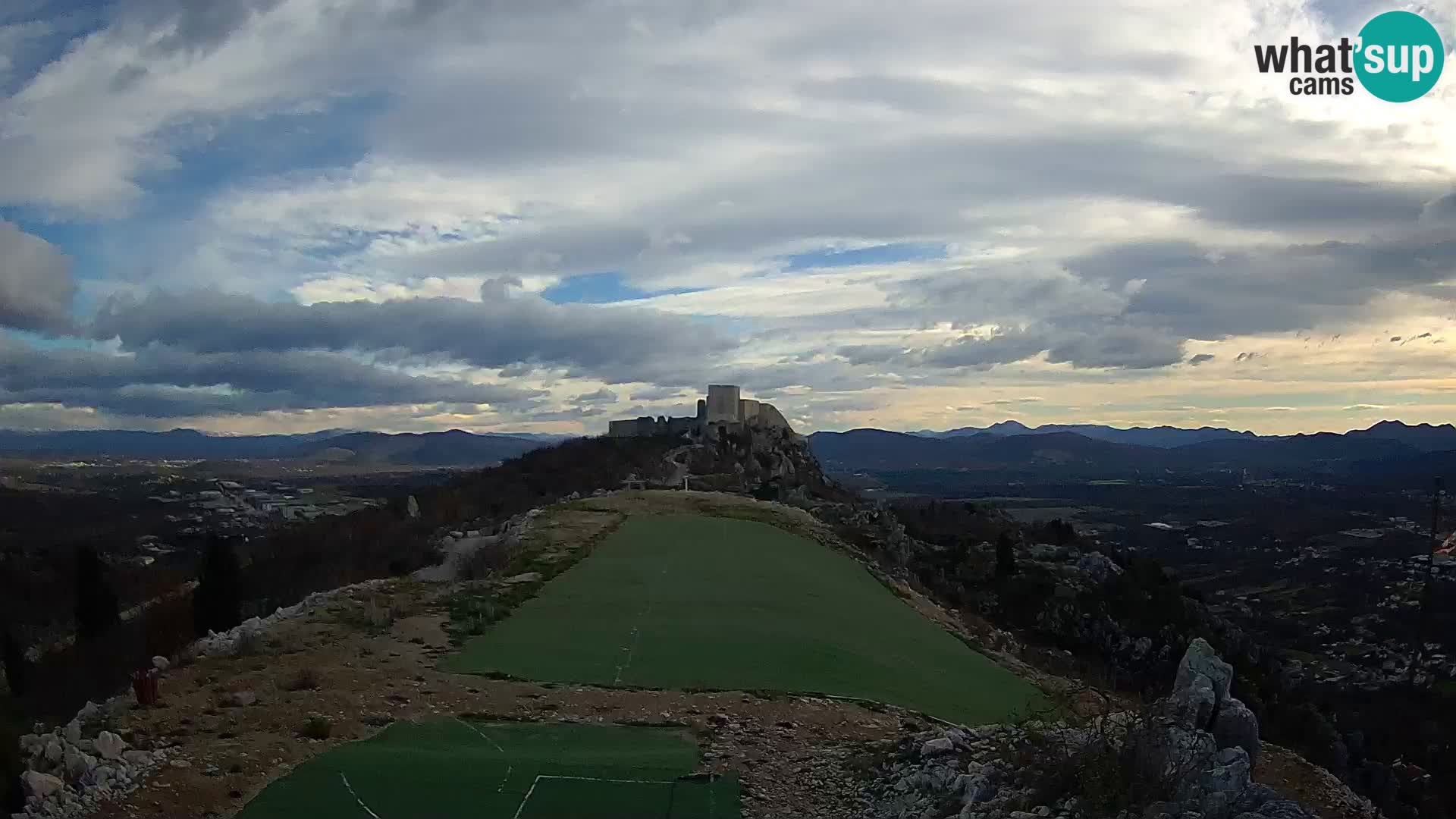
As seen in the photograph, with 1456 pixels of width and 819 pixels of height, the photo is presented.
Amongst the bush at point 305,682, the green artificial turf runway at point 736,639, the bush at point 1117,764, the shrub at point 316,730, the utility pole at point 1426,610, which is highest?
the bush at point 1117,764

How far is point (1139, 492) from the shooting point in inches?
5733

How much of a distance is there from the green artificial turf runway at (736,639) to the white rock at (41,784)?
577 centimetres

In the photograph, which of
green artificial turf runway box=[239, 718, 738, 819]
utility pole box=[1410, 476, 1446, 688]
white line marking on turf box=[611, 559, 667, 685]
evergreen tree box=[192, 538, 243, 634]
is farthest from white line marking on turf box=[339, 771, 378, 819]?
utility pole box=[1410, 476, 1446, 688]

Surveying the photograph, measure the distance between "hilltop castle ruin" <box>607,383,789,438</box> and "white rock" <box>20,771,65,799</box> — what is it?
67367 mm

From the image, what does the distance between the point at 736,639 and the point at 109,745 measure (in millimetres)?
9221

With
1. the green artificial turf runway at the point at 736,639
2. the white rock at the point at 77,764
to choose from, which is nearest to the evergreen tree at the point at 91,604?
the green artificial turf runway at the point at 736,639

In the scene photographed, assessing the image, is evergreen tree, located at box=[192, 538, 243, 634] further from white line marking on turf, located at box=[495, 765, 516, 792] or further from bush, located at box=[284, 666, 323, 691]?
white line marking on turf, located at box=[495, 765, 516, 792]

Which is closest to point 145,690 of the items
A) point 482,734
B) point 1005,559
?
point 482,734

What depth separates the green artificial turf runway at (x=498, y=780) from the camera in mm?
8586

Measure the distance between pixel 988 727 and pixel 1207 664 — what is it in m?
2.34

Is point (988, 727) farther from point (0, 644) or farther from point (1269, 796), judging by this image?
point (0, 644)

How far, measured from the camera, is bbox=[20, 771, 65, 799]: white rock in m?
8.38

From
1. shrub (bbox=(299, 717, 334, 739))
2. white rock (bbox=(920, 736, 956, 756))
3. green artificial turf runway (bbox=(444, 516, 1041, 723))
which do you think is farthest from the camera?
green artificial turf runway (bbox=(444, 516, 1041, 723))

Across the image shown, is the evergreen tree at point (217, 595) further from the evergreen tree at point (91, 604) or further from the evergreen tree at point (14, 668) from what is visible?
the evergreen tree at point (91, 604)
